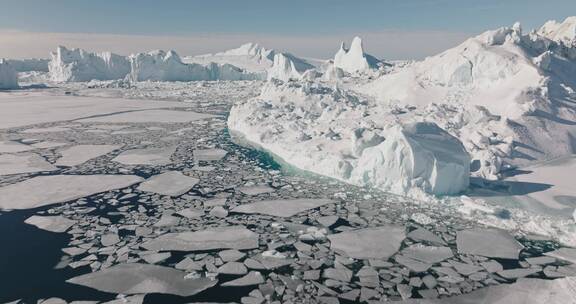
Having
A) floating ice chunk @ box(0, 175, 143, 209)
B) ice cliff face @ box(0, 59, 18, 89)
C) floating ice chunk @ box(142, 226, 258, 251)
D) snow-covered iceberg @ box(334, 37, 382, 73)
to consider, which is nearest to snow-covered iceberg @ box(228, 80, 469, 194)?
floating ice chunk @ box(142, 226, 258, 251)

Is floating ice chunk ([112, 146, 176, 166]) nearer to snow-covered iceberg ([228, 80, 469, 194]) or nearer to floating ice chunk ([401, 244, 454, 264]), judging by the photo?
snow-covered iceberg ([228, 80, 469, 194])

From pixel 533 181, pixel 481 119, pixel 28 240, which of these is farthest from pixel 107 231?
pixel 481 119

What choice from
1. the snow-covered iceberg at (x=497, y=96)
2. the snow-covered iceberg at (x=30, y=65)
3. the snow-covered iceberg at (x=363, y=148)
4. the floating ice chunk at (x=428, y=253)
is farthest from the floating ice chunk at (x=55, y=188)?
the snow-covered iceberg at (x=30, y=65)

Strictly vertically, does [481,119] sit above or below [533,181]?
above

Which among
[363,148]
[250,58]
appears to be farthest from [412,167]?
[250,58]

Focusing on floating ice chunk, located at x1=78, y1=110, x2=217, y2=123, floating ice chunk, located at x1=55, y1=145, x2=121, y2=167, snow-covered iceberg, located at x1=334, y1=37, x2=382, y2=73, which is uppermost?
snow-covered iceberg, located at x1=334, y1=37, x2=382, y2=73

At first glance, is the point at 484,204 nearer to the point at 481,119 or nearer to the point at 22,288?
the point at 481,119
